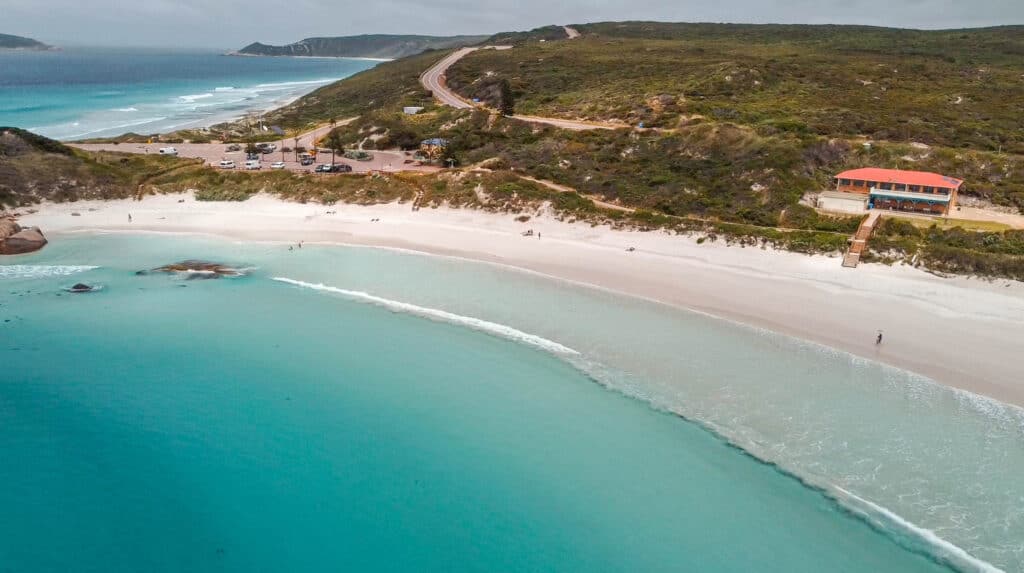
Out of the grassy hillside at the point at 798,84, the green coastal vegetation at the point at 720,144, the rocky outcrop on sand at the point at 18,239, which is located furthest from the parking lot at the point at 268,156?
the grassy hillside at the point at 798,84

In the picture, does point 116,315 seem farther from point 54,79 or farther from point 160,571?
point 54,79

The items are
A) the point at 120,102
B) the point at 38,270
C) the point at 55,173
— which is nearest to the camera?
the point at 38,270

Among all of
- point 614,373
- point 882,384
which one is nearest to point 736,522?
point 614,373

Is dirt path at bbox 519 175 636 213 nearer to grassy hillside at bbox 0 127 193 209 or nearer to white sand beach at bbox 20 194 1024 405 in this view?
white sand beach at bbox 20 194 1024 405

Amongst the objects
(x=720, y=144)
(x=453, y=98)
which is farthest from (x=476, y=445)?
(x=453, y=98)

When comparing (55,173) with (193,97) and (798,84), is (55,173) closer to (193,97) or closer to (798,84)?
(798,84)
